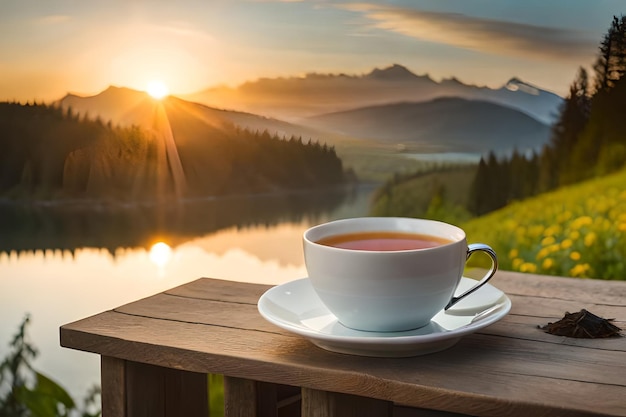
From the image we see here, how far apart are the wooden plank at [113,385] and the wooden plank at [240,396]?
0.44 feet

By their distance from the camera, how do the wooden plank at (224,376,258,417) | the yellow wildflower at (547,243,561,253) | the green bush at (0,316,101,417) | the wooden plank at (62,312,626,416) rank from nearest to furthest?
the wooden plank at (62,312,626,416) → the wooden plank at (224,376,258,417) → the green bush at (0,316,101,417) → the yellow wildflower at (547,243,561,253)

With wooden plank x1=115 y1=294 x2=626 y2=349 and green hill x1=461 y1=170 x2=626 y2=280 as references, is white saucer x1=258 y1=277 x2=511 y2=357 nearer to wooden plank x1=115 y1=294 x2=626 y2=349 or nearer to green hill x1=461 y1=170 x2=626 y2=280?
wooden plank x1=115 y1=294 x2=626 y2=349

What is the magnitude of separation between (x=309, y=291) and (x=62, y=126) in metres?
1.85

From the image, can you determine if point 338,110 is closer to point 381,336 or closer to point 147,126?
point 147,126

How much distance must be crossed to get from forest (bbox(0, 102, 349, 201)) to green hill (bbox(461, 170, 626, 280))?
580 mm

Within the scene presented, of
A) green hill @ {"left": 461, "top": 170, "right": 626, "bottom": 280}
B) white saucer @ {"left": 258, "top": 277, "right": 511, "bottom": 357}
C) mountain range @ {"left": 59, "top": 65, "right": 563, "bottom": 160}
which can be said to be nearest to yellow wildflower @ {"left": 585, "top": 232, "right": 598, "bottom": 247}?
green hill @ {"left": 461, "top": 170, "right": 626, "bottom": 280}

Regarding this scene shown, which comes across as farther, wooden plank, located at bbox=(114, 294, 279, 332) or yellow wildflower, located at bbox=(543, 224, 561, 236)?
yellow wildflower, located at bbox=(543, 224, 561, 236)

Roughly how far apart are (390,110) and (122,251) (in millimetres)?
1057

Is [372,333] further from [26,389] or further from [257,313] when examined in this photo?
[26,389]

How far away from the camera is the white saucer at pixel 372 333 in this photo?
815mm

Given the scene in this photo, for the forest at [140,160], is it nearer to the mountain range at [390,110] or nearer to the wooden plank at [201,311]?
the mountain range at [390,110]

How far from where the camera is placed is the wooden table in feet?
2.44

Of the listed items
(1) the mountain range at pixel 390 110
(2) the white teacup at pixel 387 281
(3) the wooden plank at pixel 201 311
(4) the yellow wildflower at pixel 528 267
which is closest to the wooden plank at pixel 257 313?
(3) the wooden plank at pixel 201 311

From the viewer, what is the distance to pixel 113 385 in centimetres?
97
